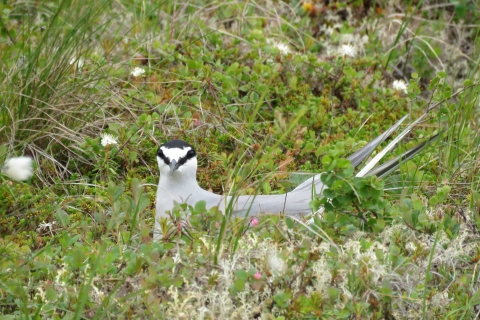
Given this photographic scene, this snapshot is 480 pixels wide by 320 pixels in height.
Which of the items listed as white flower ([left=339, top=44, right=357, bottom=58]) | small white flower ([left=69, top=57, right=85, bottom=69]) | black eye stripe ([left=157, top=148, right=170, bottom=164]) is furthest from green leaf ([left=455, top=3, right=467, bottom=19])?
black eye stripe ([left=157, top=148, right=170, bottom=164])

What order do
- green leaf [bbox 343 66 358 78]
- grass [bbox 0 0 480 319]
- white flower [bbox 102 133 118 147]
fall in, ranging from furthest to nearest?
green leaf [bbox 343 66 358 78] → white flower [bbox 102 133 118 147] → grass [bbox 0 0 480 319]

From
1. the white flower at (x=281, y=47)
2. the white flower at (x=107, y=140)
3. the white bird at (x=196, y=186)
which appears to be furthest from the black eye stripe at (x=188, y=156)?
the white flower at (x=281, y=47)

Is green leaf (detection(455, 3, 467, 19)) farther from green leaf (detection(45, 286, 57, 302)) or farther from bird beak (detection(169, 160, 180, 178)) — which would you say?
green leaf (detection(45, 286, 57, 302))

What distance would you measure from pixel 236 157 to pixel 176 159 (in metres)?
0.81

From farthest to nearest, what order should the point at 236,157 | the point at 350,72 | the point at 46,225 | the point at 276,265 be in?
the point at 350,72
the point at 236,157
the point at 46,225
the point at 276,265

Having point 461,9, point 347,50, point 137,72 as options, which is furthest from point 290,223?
point 461,9

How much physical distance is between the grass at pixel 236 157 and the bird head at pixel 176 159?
0.23 meters

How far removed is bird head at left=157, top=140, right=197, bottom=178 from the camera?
4.43 meters

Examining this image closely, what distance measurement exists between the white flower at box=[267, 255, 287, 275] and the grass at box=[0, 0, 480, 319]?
16mm

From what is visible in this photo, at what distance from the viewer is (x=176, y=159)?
4.43 m

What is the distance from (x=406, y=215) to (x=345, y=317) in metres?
0.70

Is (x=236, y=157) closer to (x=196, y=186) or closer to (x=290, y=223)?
(x=196, y=186)

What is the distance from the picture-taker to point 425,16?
7.21 meters

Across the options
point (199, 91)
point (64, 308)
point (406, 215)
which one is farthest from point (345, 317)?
Answer: point (199, 91)
